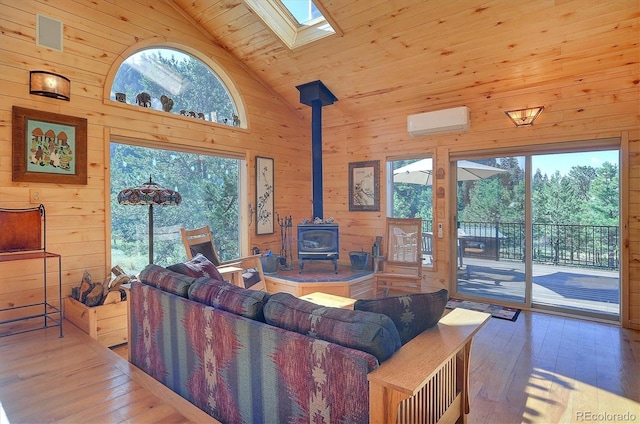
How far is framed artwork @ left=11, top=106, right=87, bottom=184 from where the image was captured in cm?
324

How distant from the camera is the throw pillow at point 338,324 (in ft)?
4.39

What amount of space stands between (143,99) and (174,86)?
53cm

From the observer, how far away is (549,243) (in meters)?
4.29

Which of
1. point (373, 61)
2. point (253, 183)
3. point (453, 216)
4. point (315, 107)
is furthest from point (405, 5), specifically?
point (253, 183)

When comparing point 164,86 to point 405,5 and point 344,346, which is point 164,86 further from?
point 344,346

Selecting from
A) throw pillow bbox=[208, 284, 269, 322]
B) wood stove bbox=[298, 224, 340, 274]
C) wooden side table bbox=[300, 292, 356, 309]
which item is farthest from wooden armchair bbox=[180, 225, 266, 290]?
throw pillow bbox=[208, 284, 269, 322]

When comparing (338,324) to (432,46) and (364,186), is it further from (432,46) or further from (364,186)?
(364,186)

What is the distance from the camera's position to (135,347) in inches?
100

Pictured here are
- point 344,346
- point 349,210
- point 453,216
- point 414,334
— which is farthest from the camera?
point 349,210

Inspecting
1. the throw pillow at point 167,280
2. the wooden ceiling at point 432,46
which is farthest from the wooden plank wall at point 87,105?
the throw pillow at point 167,280

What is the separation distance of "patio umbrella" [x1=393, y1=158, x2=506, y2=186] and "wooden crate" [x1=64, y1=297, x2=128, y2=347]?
13.2 ft

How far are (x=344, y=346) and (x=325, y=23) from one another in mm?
4059

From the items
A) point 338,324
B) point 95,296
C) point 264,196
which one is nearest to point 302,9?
point 264,196

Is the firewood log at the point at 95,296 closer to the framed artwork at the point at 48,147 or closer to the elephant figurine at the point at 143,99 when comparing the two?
the framed artwork at the point at 48,147
